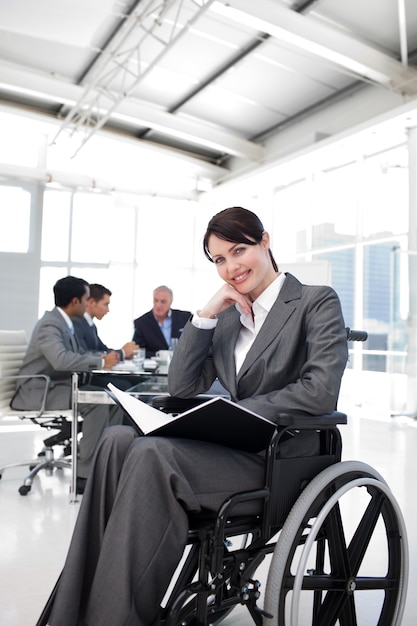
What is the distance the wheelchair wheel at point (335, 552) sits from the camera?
146 centimetres

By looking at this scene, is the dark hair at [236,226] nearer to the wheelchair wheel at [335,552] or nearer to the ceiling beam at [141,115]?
the wheelchair wheel at [335,552]

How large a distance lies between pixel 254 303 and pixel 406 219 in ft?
24.4

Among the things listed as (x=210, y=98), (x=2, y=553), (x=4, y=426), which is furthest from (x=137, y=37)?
(x=2, y=553)

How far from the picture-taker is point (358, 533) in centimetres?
170

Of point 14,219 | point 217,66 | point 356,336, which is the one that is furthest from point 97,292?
point 14,219

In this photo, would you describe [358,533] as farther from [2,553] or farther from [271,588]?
[2,553]

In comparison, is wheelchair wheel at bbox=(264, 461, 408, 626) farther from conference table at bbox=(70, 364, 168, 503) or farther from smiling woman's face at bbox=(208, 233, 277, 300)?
conference table at bbox=(70, 364, 168, 503)

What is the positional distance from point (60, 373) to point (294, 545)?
111 inches

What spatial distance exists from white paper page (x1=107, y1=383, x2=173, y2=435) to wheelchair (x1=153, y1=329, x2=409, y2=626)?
0.18 metres

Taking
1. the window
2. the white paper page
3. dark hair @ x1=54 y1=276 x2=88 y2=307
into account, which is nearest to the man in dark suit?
dark hair @ x1=54 y1=276 x2=88 y2=307

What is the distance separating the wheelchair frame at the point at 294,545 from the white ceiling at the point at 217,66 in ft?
16.2

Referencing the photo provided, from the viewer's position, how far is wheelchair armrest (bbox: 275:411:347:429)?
149 centimetres

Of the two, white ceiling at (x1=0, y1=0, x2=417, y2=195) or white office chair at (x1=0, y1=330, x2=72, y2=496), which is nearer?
white office chair at (x1=0, y1=330, x2=72, y2=496)

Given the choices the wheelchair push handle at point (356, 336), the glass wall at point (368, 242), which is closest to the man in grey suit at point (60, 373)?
the wheelchair push handle at point (356, 336)
